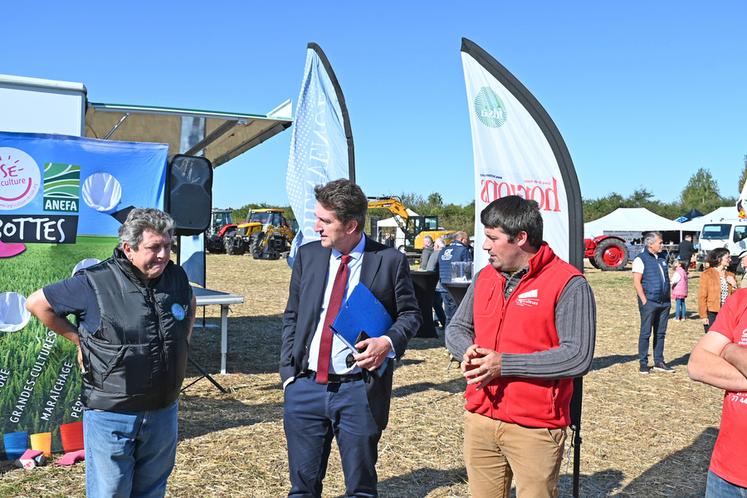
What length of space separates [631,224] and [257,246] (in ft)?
64.8

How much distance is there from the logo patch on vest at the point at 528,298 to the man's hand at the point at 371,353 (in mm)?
636

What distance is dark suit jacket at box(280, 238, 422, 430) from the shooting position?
3059mm

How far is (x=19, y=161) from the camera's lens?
478 cm

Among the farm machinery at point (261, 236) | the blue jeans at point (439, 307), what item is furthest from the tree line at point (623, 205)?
the blue jeans at point (439, 307)

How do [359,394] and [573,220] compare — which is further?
[573,220]

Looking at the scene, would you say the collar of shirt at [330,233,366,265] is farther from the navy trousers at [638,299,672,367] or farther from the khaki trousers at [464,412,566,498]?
the navy trousers at [638,299,672,367]

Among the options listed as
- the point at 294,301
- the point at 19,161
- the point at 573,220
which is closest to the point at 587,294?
the point at 294,301

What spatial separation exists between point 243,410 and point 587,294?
4.57 m

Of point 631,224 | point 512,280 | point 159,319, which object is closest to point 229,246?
point 631,224

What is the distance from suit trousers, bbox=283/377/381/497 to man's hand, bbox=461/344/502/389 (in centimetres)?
57

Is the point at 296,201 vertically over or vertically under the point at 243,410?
over

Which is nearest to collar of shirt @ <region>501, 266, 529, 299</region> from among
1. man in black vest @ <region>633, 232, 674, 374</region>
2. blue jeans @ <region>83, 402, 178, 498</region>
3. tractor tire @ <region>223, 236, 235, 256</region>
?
blue jeans @ <region>83, 402, 178, 498</region>

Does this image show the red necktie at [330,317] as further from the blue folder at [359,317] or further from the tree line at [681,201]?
the tree line at [681,201]

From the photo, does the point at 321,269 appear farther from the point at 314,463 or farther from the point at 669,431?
the point at 669,431
